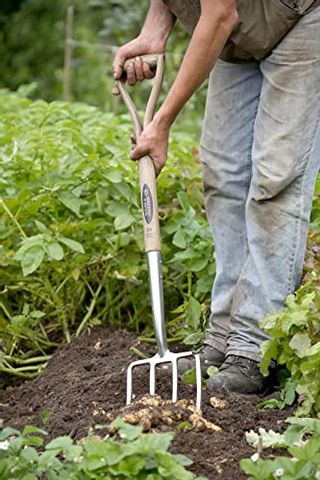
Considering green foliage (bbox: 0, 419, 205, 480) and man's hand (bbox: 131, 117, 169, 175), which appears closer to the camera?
green foliage (bbox: 0, 419, 205, 480)

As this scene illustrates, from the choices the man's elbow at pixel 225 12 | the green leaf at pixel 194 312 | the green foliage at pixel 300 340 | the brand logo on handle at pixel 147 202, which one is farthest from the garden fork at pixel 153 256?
the green leaf at pixel 194 312

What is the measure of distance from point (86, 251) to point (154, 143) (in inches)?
40.0

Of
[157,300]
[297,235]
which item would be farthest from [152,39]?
[157,300]

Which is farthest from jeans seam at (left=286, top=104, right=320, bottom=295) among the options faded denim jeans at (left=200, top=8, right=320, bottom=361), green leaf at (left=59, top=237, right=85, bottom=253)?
green leaf at (left=59, top=237, right=85, bottom=253)

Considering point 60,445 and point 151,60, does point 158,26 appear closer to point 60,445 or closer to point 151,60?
point 151,60

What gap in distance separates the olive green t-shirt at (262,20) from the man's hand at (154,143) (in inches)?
15.7

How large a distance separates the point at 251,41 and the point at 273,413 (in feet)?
3.87

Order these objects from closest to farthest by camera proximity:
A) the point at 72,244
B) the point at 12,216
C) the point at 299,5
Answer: the point at 299,5
the point at 72,244
the point at 12,216

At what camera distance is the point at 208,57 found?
365 centimetres

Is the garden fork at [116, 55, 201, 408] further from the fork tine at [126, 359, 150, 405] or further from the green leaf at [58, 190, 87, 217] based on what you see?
the green leaf at [58, 190, 87, 217]

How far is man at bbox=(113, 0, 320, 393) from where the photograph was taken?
150 inches

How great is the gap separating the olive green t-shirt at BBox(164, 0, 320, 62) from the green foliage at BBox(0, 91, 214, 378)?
831 mm

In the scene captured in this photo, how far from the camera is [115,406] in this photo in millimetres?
3535

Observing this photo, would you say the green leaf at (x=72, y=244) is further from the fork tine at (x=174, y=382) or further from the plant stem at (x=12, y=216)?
the fork tine at (x=174, y=382)
